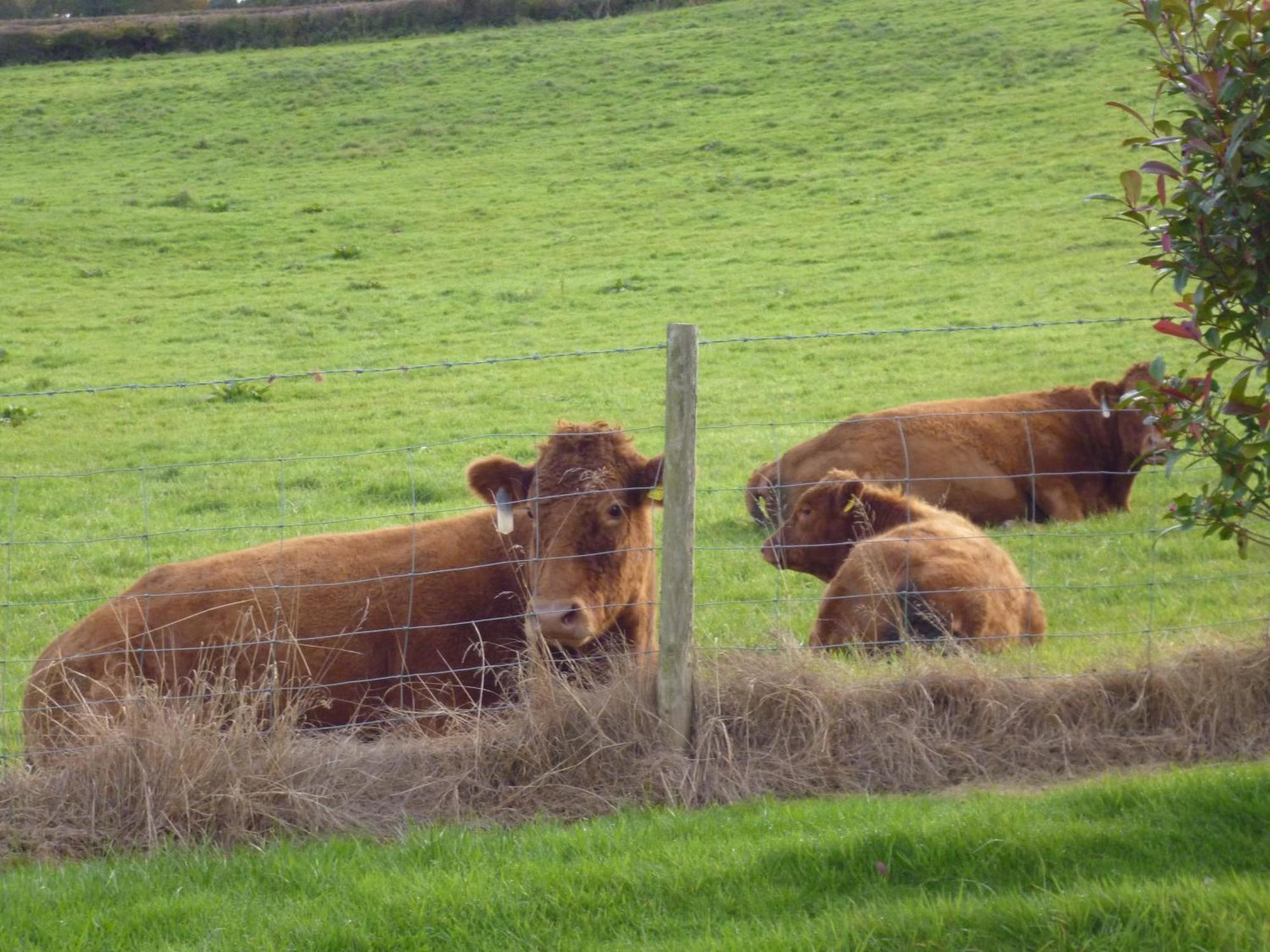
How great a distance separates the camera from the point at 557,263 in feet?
90.3

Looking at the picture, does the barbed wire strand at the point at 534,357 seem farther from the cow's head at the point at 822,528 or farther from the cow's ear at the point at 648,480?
the cow's head at the point at 822,528

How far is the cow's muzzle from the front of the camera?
21.2 ft

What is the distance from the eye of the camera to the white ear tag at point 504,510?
684 centimetres

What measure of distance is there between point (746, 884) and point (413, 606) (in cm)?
319

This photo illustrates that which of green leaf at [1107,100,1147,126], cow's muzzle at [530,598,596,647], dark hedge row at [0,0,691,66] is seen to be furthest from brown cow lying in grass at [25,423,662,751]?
dark hedge row at [0,0,691,66]

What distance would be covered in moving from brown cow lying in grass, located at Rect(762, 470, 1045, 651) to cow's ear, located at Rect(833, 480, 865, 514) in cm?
9

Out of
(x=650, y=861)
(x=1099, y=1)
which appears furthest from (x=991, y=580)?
(x=1099, y=1)

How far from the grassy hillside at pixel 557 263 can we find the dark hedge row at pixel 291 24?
7.37 feet

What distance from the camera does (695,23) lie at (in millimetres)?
50312

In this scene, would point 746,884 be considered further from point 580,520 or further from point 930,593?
point 930,593

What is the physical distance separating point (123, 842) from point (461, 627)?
2320 millimetres

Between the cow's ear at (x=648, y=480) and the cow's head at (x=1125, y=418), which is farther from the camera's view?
the cow's head at (x=1125, y=418)

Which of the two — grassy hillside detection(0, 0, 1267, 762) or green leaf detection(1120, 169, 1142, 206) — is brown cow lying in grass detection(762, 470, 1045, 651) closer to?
grassy hillside detection(0, 0, 1267, 762)

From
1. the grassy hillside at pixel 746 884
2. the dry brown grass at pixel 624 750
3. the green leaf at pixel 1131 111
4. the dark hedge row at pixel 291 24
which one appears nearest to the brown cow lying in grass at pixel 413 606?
the dry brown grass at pixel 624 750
